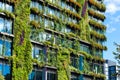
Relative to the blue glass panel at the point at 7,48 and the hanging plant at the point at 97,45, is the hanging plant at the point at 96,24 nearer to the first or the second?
the hanging plant at the point at 97,45

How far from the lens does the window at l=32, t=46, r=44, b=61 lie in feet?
180

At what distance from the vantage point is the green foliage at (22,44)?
51219 millimetres

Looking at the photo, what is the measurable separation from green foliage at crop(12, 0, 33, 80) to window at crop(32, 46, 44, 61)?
5.89ft

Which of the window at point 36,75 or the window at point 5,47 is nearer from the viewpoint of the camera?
the window at point 5,47

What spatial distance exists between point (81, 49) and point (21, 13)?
15781 millimetres

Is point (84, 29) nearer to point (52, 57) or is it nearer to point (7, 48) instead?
point (52, 57)

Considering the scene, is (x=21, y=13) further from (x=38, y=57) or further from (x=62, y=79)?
(x=62, y=79)

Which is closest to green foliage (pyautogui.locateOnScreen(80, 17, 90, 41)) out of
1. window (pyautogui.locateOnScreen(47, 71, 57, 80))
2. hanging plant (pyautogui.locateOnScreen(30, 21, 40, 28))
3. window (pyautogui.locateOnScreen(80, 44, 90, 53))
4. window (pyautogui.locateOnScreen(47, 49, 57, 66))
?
window (pyautogui.locateOnScreen(80, 44, 90, 53))

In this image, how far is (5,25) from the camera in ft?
166

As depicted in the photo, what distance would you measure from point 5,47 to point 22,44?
320cm

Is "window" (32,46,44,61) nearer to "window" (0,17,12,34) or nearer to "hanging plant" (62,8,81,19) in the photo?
"window" (0,17,12,34)

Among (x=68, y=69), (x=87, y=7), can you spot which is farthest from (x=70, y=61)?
(x=87, y=7)

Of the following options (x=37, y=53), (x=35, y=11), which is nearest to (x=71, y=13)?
(x=35, y=11)

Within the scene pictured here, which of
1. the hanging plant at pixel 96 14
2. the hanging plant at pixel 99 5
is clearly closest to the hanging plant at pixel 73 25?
the hanging plant at pixel 96 14
